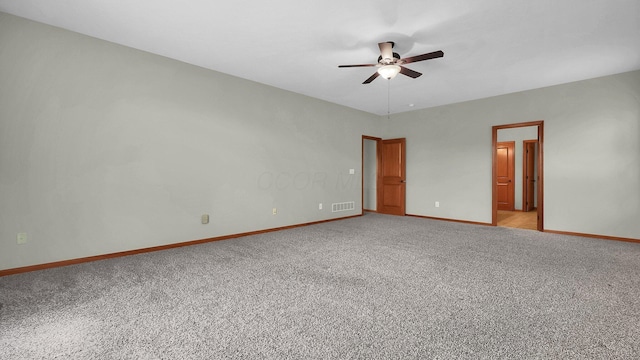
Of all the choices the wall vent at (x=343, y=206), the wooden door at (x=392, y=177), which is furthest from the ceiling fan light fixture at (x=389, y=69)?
the wooden door at (x=392, y=177)

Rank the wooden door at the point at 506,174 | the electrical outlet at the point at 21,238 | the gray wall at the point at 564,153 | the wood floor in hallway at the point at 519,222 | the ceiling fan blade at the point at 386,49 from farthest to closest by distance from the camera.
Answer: the wooden door at the point at 506,174 < the wood floor in hallway at the point at 519,222 < the gray wall at the point at 564,153 < the ceiling fan blade at the point at 386,49 < the electrical outlet at the point at 21,238

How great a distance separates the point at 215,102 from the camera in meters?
4.40

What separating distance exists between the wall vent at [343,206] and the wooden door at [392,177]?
1.13 metres

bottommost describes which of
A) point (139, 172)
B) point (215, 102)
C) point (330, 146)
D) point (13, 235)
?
point (13, 235)

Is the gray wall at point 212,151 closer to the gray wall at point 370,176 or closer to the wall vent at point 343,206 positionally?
the wall vent at point 343,206

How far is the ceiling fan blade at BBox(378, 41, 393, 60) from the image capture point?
329 centimetres

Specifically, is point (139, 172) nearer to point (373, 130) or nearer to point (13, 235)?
point (13, 235)

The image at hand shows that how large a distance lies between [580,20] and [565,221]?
3584 mm

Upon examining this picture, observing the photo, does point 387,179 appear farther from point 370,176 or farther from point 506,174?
point 506,174

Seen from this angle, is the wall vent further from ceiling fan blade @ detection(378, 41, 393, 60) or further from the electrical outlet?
the electrical outlet

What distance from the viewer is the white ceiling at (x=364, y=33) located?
271 cm

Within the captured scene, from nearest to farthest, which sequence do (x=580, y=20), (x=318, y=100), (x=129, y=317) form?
(x=129, y=317), (x=580, y=20), (x=318, y=100)

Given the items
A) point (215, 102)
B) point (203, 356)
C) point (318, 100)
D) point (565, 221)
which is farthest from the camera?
point (318, 100)

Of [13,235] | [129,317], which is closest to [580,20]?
[129,317]
